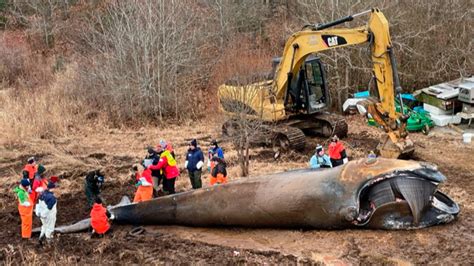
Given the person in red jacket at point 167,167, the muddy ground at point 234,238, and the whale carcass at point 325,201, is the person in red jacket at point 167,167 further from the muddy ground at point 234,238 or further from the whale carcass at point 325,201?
the whale carcass at point 325,201

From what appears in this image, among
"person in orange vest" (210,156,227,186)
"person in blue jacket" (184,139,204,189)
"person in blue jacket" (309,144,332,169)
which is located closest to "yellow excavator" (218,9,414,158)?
"person in blue jacket" (309,144,332,169)

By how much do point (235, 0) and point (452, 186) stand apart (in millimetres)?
20586

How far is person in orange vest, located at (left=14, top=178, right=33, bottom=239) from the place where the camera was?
11.4 meters

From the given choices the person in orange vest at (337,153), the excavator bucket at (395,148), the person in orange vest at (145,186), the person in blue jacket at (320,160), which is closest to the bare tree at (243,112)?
the person in blue jacket at (320,160)

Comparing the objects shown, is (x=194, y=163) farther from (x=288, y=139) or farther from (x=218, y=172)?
(x=288, y=139)

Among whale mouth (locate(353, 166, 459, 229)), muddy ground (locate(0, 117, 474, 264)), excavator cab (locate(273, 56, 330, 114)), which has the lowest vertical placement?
muddy ground (locate(0, 117, 474, 264))

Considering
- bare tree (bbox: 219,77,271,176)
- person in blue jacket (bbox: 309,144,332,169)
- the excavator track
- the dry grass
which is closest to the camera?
person in blue jacket (bbox: 309,144,332,169)

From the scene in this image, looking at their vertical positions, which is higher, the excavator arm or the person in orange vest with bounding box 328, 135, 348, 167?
the excavator arm

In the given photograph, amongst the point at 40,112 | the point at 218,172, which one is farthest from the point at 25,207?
the point at 40,112

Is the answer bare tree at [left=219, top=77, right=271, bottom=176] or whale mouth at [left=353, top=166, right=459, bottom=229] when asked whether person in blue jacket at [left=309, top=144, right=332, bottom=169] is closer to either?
bare tree at [left=219, top=77, right=271, bottom=176]

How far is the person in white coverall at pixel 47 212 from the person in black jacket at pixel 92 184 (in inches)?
58.7

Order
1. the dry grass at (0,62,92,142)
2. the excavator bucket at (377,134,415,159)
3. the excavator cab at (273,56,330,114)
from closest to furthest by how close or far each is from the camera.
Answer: the excavator bucket at (377,134,415,159)
the excavator cab at (273,56,330,114)
the dry grass at (0,62,92,142)

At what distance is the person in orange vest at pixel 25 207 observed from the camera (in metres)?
11.4

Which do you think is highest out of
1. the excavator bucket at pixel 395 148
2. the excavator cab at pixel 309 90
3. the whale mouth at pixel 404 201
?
the excavator cab at pixel 309 90
